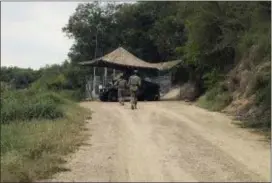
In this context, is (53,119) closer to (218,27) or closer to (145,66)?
(218,27)

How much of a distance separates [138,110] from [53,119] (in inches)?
253

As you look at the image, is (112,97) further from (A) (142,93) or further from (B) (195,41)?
(B) (195,41)

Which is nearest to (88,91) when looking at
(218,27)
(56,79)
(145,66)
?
(56,79)

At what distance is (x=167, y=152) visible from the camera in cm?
1288

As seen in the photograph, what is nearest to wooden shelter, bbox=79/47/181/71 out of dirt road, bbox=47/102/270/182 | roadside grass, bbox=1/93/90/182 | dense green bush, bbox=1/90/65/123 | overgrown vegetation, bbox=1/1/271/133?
overgrown vegetation, bbox=1/1/271/133

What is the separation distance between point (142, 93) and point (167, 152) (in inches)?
880

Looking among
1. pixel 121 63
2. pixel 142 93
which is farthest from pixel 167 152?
pixel 121 63

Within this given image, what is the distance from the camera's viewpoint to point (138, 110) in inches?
928

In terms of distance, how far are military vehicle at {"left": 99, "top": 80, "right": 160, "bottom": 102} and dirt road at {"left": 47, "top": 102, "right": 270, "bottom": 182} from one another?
1352 cm

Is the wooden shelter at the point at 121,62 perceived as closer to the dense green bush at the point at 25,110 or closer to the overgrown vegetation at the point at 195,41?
the overgrown vegetation at the point at 195,41

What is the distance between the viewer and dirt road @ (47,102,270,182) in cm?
1038

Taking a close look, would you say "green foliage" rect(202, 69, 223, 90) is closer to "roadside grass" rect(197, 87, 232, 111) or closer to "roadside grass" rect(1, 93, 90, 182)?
"roadside grass" rect(197, 87, 232, 111)

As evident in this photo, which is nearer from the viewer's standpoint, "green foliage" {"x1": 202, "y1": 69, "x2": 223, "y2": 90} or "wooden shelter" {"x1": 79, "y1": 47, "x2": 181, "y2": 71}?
"green foliage" {"x1": 202, "y1": 69, "x2": 223, "y2": 90}

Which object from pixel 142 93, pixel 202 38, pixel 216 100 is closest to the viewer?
pixel 216 100
